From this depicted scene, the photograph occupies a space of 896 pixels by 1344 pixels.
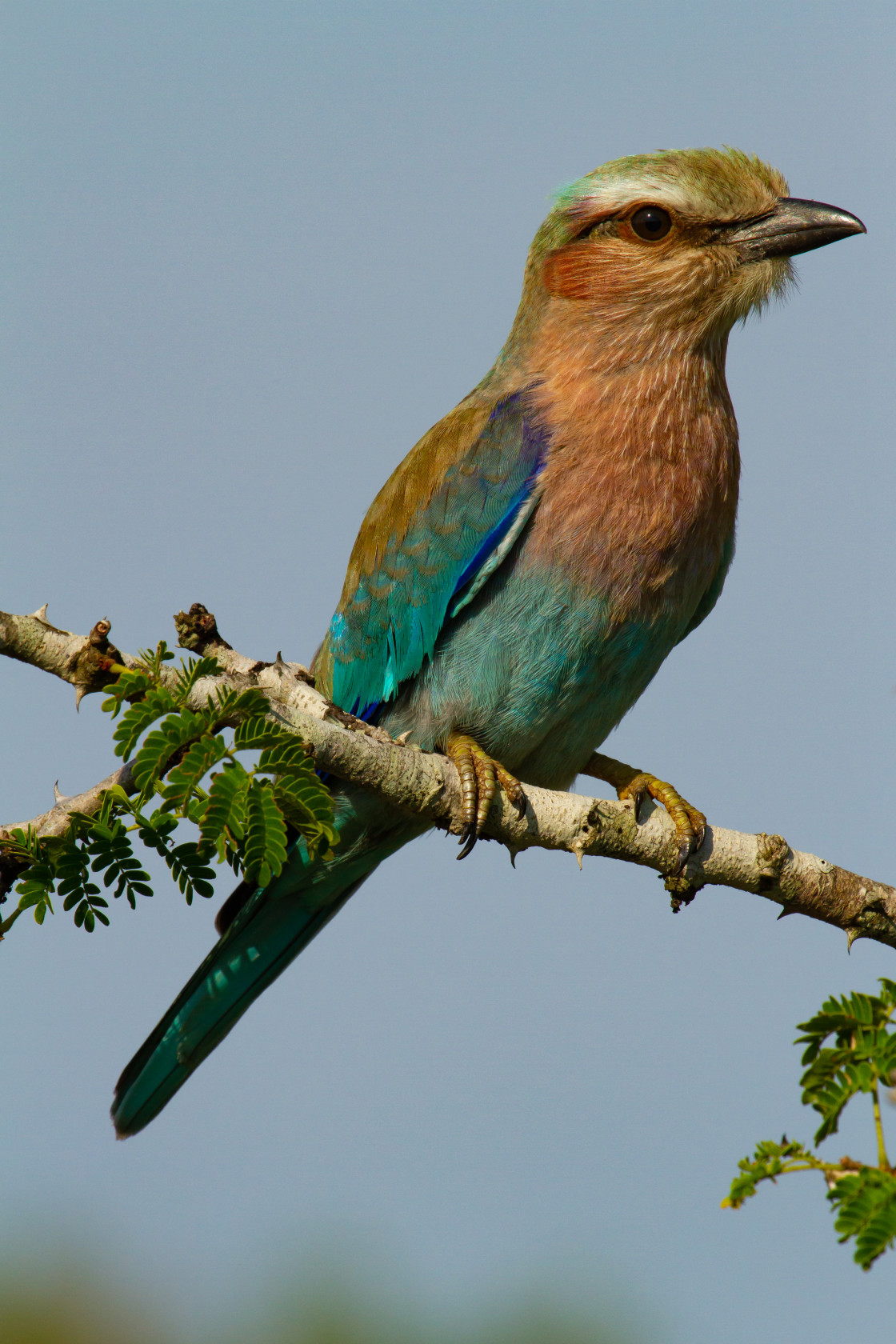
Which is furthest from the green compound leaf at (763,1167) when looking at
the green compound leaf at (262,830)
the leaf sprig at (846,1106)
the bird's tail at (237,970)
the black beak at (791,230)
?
the black beak at (791,230)

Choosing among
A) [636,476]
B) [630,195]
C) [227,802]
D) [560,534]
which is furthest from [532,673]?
[630,195]

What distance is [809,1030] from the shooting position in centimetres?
318

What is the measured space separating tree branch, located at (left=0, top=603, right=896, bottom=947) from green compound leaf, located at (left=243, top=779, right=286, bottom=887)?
0.29 meters

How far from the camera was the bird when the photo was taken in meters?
5.17

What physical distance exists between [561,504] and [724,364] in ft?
3.93

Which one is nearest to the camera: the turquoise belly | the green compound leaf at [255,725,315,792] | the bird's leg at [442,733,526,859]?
the green compound leaf at [255,725,315,792]

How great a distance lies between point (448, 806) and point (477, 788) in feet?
0.98

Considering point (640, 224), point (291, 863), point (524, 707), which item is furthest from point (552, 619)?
point (640, 224)

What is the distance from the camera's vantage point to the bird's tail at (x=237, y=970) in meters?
5.57

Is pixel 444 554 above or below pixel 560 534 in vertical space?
below

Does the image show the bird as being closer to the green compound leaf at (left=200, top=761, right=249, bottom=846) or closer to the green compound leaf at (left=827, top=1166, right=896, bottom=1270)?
the green compound leaf at (left=200, top=761, right=249, bottom=846)

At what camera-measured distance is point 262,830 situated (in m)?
3.54

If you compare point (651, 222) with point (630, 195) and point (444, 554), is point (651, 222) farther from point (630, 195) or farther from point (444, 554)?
point (444, 554)

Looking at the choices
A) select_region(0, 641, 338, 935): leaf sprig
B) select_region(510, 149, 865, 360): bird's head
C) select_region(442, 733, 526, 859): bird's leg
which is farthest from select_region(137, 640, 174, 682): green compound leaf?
select_region(510, 149, 865, 360): bird's head
